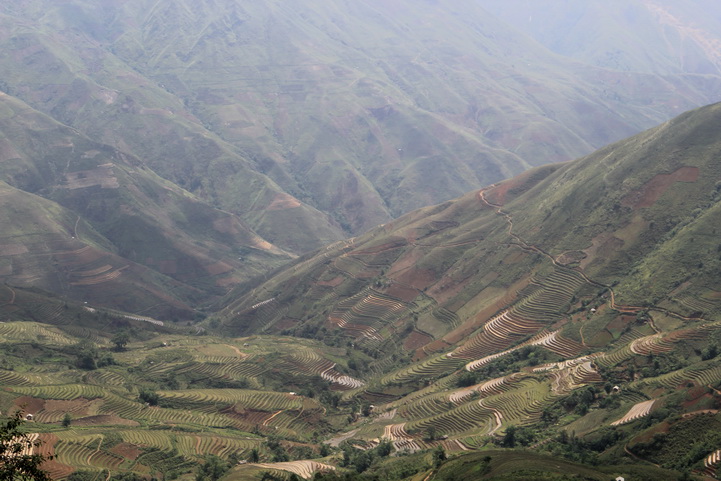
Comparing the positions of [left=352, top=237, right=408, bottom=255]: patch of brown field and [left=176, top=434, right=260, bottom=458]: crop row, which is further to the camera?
[left=352, top=237, right=408, bottom=255]: patch of brown field

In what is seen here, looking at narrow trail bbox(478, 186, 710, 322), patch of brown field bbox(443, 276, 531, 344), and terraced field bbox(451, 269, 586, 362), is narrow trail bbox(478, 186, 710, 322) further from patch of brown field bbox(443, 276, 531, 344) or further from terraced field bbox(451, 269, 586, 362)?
patch of brown field bbox(443, 276, 531, 344)

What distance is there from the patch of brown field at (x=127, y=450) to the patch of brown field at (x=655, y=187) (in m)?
75.5

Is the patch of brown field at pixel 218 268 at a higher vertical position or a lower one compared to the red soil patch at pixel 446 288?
lower

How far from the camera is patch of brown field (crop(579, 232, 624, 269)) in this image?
9944 centimetres

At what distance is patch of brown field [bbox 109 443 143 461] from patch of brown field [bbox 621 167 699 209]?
248ft

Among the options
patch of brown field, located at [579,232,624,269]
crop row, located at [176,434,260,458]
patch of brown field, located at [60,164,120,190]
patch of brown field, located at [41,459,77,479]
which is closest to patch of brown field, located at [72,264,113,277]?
patch of brown field, located at [60,164,120,190]

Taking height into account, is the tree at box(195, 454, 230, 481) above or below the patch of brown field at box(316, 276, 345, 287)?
below

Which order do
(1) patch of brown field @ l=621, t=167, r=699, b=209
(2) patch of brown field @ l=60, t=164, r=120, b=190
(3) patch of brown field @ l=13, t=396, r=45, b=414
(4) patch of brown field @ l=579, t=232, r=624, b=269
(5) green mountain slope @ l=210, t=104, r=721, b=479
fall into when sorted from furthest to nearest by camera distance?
1. (2) patch of brown field @ l=60, t=164, r=120, b=190
2. (1) patch of brown field @ l=621, t=167, r=699, b=209
3. (4) patch of brown field @ l=579, t=232, r=624, b=269
4. (3) patch of brown field @ l=13, t=396, r=45, b=414
5. (5) green mountain slope @ l=210, t=104, r=721, b=479

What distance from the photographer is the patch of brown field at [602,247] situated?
9944 cm

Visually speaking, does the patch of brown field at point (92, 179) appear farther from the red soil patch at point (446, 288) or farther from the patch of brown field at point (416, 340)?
the patch of brown field at point (416, 340)

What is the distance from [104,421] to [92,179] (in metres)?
123

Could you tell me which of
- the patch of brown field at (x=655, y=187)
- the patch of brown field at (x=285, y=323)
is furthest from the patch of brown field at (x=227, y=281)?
the patch of brown field at (x=655, y=187)

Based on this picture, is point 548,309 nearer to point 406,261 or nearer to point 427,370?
point 427,370

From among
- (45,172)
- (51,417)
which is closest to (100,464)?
(51,417)
